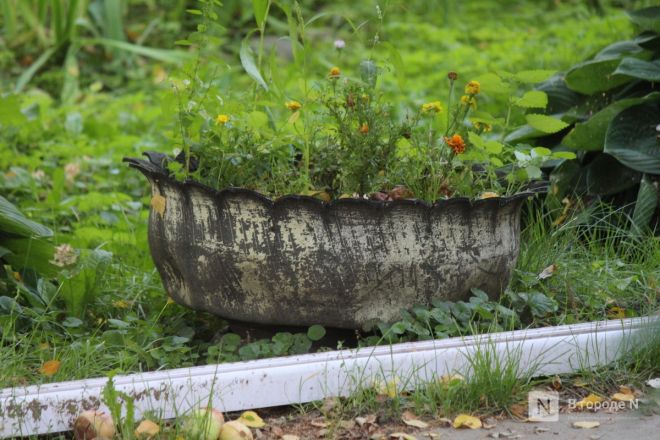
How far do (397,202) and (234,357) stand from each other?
0.65 meters

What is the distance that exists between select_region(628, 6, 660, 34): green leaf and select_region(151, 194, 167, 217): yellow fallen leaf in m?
2.10

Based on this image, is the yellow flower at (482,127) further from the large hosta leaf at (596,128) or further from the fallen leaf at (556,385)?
the fallen leaf at (556,385)

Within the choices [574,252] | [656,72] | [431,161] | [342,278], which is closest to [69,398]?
[342,278]

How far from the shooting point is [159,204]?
9.01ft

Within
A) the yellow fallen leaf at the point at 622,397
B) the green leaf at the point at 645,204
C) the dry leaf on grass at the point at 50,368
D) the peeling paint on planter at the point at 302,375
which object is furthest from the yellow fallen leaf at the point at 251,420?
the green leaf at the point at 645,204

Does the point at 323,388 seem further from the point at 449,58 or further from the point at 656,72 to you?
the point at 449,58

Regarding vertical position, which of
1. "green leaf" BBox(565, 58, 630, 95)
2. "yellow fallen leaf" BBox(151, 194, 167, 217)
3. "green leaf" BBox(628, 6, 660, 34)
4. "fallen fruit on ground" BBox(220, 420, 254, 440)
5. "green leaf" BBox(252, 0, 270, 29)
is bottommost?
"fallen fruit on ground" BBox(220, 420, 254, 440)

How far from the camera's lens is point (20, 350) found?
8.93 ft

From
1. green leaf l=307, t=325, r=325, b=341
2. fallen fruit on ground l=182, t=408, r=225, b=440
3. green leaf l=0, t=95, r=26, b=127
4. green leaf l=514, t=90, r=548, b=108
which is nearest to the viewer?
fallen fruit on ground l=182, t=408, r=225, b=440

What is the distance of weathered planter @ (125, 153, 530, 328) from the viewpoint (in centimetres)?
256

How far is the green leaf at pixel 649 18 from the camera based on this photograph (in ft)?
12.0

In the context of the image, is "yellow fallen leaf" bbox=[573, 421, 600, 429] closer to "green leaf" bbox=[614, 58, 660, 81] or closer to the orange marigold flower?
the orange marigold flower

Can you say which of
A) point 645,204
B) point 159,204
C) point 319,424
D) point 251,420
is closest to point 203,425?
point 251,420

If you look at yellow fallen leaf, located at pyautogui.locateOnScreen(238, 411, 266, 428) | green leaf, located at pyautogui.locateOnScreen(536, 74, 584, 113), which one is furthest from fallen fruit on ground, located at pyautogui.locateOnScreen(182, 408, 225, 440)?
green leaf, located at pyautogui.locateOnScreen(536, 74, 584, 113)
